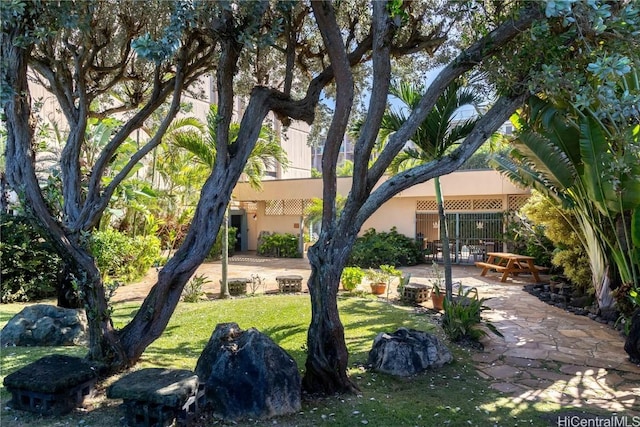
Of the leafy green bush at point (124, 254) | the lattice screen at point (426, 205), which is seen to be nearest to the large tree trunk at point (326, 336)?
the leafy green bush at point (124, 254)

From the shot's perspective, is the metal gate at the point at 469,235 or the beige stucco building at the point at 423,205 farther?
the metal gate at the point at 469,235

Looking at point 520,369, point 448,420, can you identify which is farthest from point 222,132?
point 520,369

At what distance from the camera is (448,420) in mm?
4207

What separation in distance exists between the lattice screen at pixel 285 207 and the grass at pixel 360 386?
13025 mm

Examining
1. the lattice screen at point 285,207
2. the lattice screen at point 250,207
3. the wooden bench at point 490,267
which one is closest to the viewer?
the wooden bench at point 490,267

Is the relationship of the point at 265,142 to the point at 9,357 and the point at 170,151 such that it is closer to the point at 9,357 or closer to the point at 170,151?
the point at 170,151

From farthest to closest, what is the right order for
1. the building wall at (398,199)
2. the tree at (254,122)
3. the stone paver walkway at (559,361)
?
the building wall at (398,199), the stone paver walkway at (559,361), the tree at (254,122)

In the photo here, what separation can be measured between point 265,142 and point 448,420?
29.3ft

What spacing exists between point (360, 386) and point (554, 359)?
315 centimetres

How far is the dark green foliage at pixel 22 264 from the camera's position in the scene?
1029 centimetres

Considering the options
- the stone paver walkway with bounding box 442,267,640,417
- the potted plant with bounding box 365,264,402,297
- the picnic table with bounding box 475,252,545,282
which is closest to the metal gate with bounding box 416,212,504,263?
the picnic table with bounding box 475,252,545,282

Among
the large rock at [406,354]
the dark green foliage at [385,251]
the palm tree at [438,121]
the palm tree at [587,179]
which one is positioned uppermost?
the palm tree at [438,121]

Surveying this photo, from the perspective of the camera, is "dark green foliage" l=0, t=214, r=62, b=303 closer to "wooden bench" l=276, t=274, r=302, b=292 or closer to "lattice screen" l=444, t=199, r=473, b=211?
"wooden bench" l=276, t=274, r=302, b=292

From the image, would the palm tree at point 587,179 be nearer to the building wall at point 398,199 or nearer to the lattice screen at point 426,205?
the building wall at point 398,199
